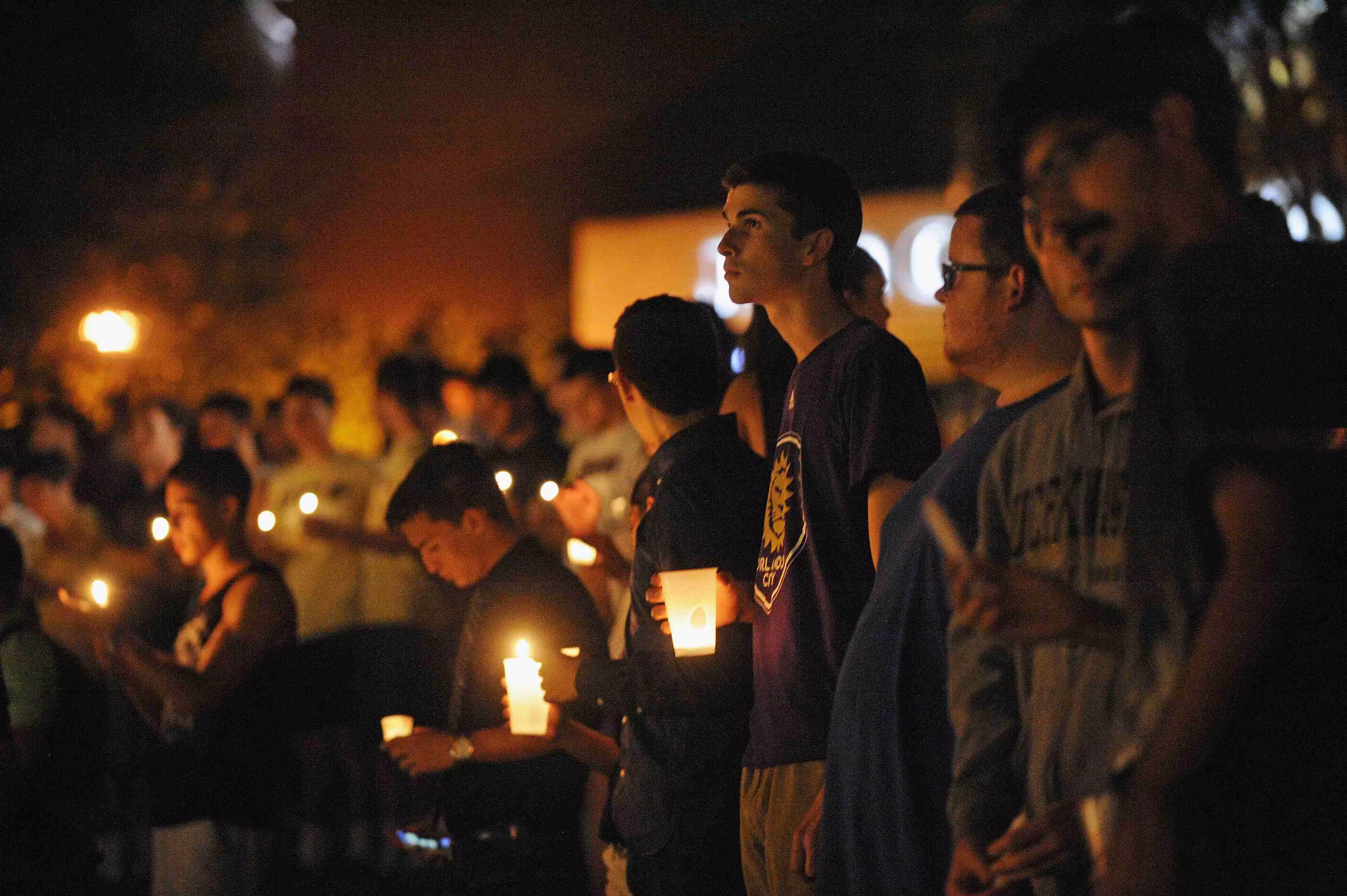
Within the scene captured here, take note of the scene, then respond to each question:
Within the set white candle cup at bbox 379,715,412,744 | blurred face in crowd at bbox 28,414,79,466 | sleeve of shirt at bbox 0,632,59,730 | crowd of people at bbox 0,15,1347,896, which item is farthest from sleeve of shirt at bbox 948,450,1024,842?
blurred face in crowd at bbox 28,414,79,466

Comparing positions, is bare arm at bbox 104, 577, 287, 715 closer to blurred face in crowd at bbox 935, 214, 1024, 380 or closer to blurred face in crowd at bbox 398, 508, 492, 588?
blurred face in crowd at bbox 398, 508, 492, 588

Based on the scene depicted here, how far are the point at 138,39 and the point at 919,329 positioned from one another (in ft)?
32.5

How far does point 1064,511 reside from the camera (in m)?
2.17

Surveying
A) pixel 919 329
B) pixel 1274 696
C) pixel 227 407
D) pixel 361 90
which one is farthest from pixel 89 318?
pixel 1274 696

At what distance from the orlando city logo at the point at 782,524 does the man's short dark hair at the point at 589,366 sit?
3.63 meters

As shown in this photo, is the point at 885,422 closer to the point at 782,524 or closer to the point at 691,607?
the point at 782,524

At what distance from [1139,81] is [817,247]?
62.6 inches

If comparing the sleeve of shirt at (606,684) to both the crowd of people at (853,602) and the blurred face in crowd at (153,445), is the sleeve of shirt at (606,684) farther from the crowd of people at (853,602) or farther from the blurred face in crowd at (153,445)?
the blurred face in crowd at (153,445)


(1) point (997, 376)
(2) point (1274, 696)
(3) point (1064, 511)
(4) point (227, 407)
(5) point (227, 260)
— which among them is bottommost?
(2) point (1274, 696)

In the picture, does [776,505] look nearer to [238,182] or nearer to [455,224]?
[238,182]

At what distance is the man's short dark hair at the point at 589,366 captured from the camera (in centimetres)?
718

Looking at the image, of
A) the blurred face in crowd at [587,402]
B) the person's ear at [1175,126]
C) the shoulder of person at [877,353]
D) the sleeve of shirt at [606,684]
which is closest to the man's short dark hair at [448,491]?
the sleeve of shirt at [606,684]

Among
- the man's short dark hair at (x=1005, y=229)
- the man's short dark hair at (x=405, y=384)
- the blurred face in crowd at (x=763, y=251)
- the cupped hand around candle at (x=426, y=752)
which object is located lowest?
the cupped hand around candle at (x=426, y=752)

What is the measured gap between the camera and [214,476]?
18.2ft
